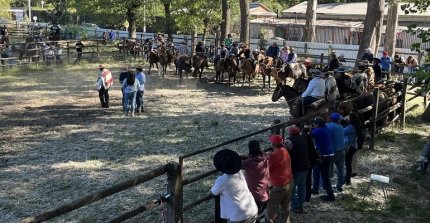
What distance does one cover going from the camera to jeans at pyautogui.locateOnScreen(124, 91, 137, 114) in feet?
52.8

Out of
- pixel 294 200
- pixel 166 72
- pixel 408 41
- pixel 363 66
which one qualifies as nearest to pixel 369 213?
pixel 294 200

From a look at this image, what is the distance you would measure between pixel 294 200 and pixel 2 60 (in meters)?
22.2

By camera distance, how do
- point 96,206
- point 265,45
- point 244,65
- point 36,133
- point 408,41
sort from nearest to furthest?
point 96,206, point 36,133, point 244,65, point 265,45, point 408,41

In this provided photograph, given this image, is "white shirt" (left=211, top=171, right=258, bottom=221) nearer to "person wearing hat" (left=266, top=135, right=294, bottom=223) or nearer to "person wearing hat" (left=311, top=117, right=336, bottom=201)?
"person wearing hat" (left=266, top=135, right=294, bottom=223)

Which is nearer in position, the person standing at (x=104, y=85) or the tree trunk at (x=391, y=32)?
the person standing at (x=104, y=85)

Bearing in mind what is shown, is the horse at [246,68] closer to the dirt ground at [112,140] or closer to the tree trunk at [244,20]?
the dirt ground at [112,140]

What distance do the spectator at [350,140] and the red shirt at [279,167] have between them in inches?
117

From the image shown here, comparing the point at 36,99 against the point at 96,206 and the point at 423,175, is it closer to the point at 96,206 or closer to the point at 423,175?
the point at 96,206

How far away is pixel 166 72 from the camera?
25.8 meters

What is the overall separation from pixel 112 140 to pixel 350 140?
21.3 feet

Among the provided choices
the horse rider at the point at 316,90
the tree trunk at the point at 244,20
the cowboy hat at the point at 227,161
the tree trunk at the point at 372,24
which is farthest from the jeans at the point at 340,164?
the tree trunk at the point at 244,20

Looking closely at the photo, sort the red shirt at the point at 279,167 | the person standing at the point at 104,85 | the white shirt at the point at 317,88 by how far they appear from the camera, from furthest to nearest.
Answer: the person standing at the point at 104,85
the white shirt at the point at 317,88
the red shirt at the point at 279,167

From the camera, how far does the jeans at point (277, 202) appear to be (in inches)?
267

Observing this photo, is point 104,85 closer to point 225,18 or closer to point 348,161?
point 348,161
